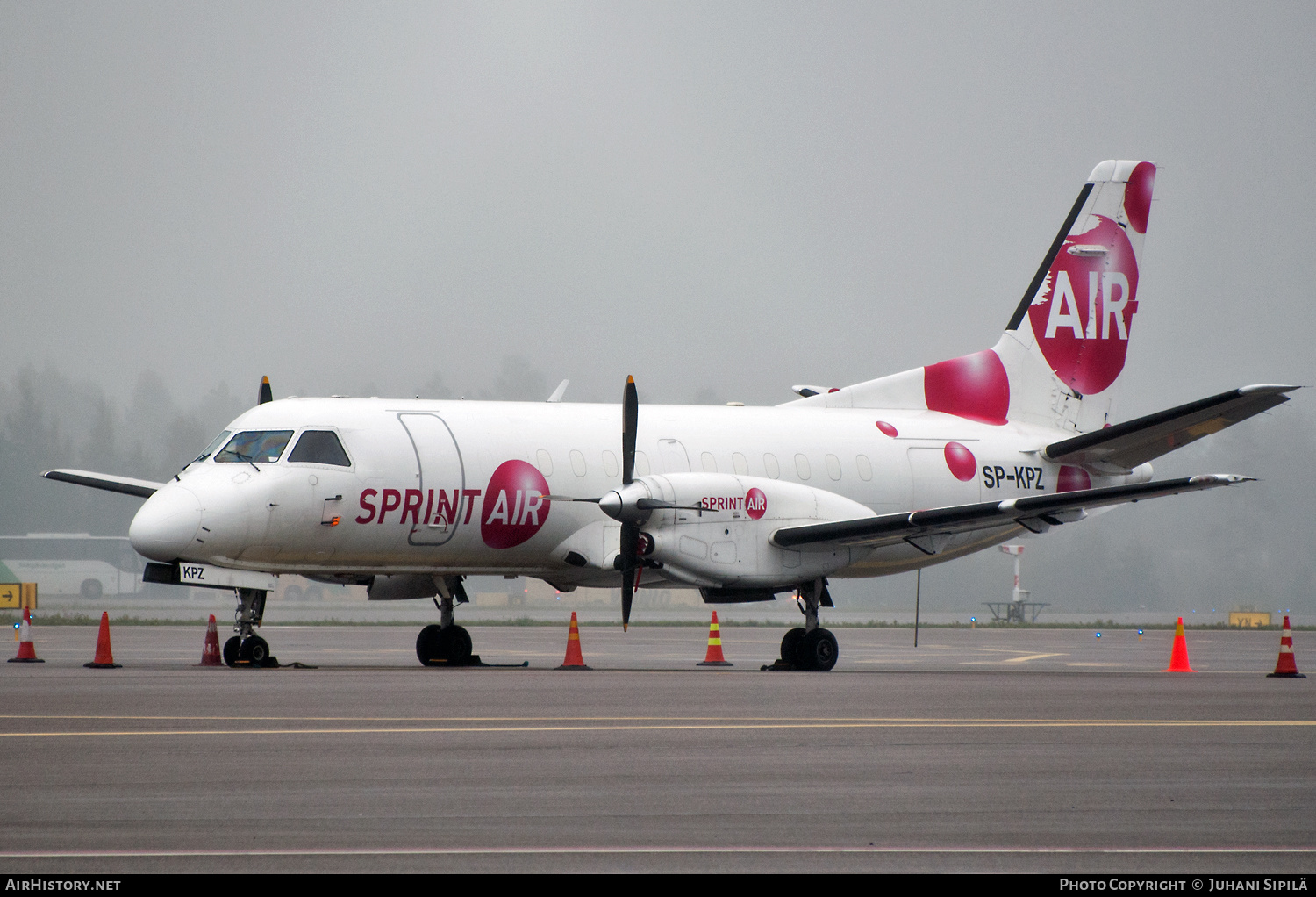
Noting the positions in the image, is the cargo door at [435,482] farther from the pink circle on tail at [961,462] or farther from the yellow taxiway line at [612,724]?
the pink circle on tail at [961,462]

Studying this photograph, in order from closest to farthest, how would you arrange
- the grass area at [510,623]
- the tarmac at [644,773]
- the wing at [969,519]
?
1. the tarmac at [644,773]
2. the wing at [969,519]
3. the grass area at [510,623]

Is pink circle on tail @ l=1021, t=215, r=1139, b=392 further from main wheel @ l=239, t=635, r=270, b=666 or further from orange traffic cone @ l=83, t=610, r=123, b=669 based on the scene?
orange traffic cone @ l=83, t=610, r=123, b=669

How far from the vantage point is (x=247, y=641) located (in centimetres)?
1683

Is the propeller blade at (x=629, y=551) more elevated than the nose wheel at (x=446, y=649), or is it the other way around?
the propeller blade at (x=629, y=551)

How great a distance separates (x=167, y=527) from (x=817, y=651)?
8255 millimetres

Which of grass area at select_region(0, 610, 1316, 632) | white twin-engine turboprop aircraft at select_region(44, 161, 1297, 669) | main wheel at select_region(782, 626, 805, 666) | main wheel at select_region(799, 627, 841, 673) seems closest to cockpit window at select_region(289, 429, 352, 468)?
white twin-engine turboprop aircraft at select_region(44, 161, 1297, 669)

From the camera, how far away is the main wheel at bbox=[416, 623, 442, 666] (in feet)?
63.9

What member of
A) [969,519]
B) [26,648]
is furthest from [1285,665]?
[26,648]

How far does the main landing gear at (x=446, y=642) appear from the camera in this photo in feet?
63.8

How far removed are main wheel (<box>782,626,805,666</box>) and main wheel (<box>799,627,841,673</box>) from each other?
0.05m

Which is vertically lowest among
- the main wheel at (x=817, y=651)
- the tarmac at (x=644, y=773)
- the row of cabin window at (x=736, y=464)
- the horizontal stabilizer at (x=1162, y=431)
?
the tarmac at (x=644, y=773)

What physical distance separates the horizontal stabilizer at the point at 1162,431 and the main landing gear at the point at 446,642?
31.3ft

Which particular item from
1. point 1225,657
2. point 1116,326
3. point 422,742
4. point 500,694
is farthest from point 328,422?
point 1225,657

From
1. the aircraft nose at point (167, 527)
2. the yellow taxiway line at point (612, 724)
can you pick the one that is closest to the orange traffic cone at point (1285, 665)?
the yellow taxiway line at point (612, 724)
